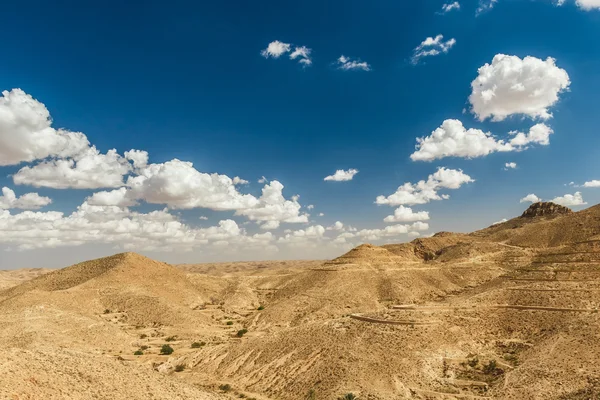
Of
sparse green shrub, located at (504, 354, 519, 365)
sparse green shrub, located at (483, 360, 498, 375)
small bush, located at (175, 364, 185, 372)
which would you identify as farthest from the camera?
small bush, located at (175, 364, 185, 372)

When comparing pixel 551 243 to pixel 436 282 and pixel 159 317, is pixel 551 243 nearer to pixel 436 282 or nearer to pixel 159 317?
pixel 436 282

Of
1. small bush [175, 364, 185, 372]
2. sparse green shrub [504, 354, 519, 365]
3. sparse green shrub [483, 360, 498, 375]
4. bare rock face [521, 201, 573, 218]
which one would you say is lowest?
sparse green shrub [483, 360, 498, 375]

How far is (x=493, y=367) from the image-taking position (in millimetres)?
30156

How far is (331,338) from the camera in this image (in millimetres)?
36562

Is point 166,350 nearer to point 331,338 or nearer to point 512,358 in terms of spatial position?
point 331,338

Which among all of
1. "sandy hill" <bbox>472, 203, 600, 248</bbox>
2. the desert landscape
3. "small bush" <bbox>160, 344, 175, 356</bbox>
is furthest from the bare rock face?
"small bush" <bbox>160, 344, 175, 356</bbox>

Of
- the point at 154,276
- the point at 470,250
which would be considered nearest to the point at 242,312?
the point at 154,276

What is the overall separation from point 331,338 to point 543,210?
13959 centimetres

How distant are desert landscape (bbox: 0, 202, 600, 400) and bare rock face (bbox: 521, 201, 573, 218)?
72861 mm

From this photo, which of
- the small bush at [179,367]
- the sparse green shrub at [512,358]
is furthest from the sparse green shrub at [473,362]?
the small bush at [179,367]

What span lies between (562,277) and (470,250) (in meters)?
51.3

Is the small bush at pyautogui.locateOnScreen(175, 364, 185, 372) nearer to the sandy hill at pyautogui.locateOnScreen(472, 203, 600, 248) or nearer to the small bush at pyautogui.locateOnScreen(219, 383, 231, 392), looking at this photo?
the small bush at pyautogui.locateOnScreen(219, 383, 231, 392)

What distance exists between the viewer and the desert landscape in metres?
24.5

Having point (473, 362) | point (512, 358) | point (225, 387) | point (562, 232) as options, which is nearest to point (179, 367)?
point (225, 387)
